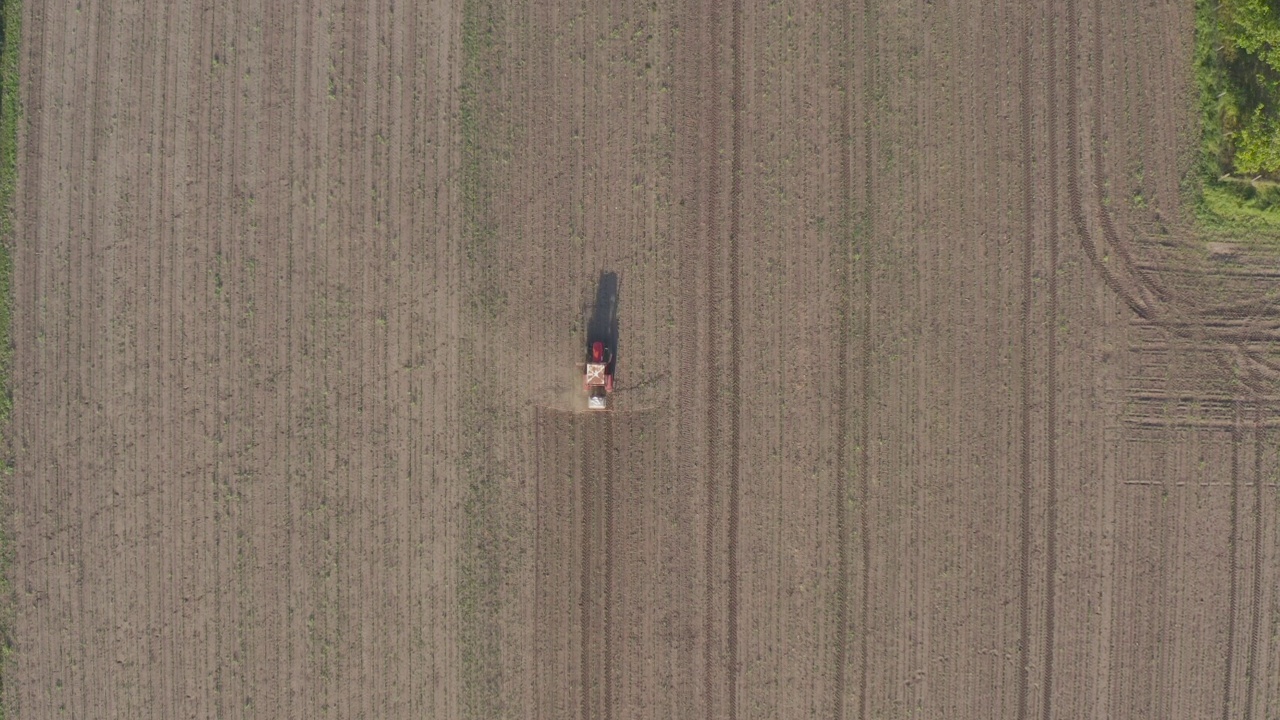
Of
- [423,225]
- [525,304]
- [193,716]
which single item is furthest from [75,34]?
[193,716]

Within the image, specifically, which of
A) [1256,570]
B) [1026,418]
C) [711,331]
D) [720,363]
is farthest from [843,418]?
[1256,570]

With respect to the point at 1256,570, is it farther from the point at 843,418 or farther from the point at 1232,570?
the point at 843,418

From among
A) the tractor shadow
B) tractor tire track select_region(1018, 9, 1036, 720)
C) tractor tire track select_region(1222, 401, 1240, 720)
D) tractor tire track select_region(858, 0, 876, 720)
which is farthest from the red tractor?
tractor tire track select_region(1222, 401, 1240, 720)

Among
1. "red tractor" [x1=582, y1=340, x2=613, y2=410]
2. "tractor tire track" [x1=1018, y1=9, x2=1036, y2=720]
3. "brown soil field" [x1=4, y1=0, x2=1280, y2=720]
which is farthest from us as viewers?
"tractor tire track" [x1=1018, y1=9, x2=1036, y2=720]

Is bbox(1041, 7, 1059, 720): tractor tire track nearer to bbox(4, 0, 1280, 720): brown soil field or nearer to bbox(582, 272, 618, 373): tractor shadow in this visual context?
bbox(4, 0, 1280, 720): brown soil field

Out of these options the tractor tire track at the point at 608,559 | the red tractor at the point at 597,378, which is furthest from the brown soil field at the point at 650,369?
the red tractor at the point at 597,378

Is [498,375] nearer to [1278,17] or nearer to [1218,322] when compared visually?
[1218,322]
